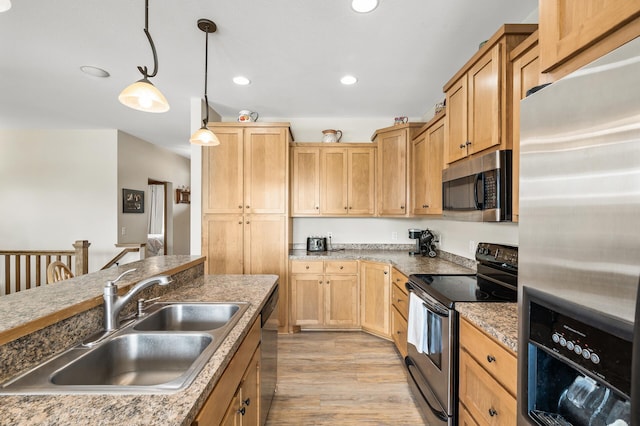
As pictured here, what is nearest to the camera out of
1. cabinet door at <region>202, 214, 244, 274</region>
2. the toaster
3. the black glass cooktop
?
the black glass cooktop

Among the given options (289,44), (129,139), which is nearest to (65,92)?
(129,139)

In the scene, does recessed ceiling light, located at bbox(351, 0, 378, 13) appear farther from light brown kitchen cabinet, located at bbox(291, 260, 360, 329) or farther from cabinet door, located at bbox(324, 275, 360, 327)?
cabinet door, located at bbox(324, 275, 360, 327)

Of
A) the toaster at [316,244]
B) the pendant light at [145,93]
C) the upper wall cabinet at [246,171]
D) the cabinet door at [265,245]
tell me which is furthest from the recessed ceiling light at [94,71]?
the toaster at [316,244]

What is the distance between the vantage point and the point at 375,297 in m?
3.25

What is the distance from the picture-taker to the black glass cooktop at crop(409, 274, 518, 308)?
163cm

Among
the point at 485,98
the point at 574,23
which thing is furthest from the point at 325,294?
the point at 574,23

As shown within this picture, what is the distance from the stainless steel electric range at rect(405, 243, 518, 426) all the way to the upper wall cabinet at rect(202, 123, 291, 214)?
1.91 m

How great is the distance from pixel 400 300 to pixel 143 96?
254cm

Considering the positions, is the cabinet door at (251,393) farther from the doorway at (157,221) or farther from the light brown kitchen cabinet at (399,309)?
the doorway at (157,221)

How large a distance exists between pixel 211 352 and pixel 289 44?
86.7 inches

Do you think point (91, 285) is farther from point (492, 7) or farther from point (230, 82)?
point (492, 7)

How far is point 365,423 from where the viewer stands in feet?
6.37

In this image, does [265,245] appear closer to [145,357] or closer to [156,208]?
[145,357]

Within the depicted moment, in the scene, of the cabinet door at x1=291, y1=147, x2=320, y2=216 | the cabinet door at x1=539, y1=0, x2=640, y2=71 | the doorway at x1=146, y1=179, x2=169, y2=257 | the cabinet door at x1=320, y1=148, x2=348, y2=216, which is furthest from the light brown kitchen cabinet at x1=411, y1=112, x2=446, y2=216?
the doorway at x1=146, y1=179, x2=169, y2=257
